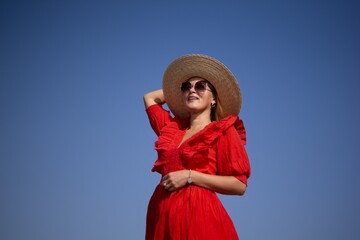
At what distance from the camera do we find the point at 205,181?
3.35 m

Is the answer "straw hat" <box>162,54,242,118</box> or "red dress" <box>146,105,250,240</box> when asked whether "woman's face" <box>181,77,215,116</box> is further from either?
"red dress" <box>146,105,250,240</box>

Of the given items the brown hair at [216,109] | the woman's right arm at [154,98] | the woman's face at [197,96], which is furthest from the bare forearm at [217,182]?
the woman's right arm at [154,98]

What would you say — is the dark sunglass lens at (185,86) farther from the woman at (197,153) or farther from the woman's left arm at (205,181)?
the woman's left arm at (205,181)

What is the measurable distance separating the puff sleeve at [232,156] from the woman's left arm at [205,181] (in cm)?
7

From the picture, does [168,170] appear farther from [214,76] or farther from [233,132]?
[214,76]

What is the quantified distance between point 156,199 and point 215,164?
60cm

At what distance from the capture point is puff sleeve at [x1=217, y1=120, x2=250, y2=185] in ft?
11.1

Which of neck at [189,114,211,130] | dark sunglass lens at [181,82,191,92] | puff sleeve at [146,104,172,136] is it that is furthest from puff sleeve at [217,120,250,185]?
puff sleeve at [146,104,172,136]

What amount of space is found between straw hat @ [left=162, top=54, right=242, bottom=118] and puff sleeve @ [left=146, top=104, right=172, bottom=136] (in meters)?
0.28

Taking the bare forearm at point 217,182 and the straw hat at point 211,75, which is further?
the straw hat at point 211,75

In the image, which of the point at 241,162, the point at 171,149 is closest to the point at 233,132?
the point at 241,162

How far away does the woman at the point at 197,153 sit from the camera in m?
3.23

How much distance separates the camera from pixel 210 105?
4047 millimetres


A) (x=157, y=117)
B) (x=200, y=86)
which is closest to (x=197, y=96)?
(x=200, y=86)
